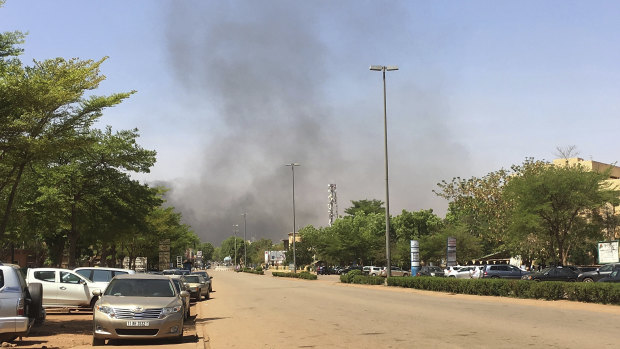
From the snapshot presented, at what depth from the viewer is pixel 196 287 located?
29.6 m

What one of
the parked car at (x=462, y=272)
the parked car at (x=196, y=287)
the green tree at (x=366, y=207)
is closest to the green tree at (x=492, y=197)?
the parked car at (x=462, y=272)

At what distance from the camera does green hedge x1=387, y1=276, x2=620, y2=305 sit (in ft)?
74.5

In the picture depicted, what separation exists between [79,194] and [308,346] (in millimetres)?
24467

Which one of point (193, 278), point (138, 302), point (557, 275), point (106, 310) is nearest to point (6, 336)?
point (106, 310)

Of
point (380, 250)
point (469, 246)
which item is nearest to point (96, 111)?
point (469, 246)

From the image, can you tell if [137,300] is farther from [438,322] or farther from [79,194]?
[79,194]

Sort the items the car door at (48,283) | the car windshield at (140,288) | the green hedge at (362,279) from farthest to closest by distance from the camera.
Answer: the green hedge at (362,279)
the car door at (48,283)
the car windshield at (140,288)

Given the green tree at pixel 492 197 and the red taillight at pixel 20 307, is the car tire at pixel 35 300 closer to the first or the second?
the red taillight at pixel 20 307

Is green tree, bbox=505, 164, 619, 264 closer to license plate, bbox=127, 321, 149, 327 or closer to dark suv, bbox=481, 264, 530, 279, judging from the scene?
dark suv, bbox=481, 264, 530, 279

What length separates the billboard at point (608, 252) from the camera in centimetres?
3553

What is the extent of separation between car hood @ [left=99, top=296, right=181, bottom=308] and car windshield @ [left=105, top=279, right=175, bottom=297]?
15.5 inches

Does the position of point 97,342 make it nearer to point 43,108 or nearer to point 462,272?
point 43,108

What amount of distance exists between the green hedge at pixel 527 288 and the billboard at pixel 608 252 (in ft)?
34.3

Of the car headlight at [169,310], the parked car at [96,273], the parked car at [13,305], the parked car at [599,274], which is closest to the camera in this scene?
the parked car at [13,305]
